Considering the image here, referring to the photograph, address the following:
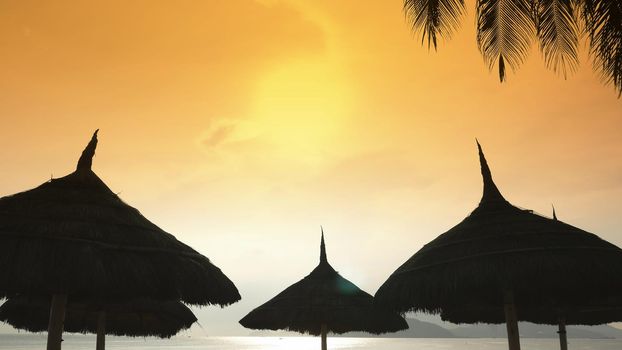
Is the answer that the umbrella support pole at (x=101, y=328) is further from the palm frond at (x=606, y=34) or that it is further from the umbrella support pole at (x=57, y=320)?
the palm frond at (x=606, y=34)

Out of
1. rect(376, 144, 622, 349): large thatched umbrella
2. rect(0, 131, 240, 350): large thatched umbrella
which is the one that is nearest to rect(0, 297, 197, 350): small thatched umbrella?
rect(0, 131, 240, 350): large thatched umbrella

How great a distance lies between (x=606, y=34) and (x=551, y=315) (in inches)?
343

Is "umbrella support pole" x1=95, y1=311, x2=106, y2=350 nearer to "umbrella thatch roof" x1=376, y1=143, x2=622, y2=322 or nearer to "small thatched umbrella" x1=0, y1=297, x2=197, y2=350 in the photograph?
"small thatched umbrella" x1=0, y1=297, x2=197, y2=350

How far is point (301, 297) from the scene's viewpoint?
11.0 meters

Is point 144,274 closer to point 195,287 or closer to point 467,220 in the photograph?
point 195,287

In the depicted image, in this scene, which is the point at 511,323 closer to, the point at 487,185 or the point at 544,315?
the point at 487,185

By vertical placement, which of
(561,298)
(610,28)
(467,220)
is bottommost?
(561,298)

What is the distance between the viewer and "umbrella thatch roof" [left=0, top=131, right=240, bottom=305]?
18.1 feet

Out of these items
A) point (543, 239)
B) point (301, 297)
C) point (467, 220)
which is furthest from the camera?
point (301, 297)

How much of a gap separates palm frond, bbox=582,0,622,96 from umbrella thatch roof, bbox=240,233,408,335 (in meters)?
6.48

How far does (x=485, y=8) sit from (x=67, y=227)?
582 centimetres

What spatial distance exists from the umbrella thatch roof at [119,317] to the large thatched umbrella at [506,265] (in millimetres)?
4995

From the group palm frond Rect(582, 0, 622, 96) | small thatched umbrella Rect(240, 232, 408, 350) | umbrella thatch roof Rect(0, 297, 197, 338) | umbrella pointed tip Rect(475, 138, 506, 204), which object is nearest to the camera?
palm frond Rect(582, 0, 622, 96)

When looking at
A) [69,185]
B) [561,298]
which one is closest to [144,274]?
[69,185]
